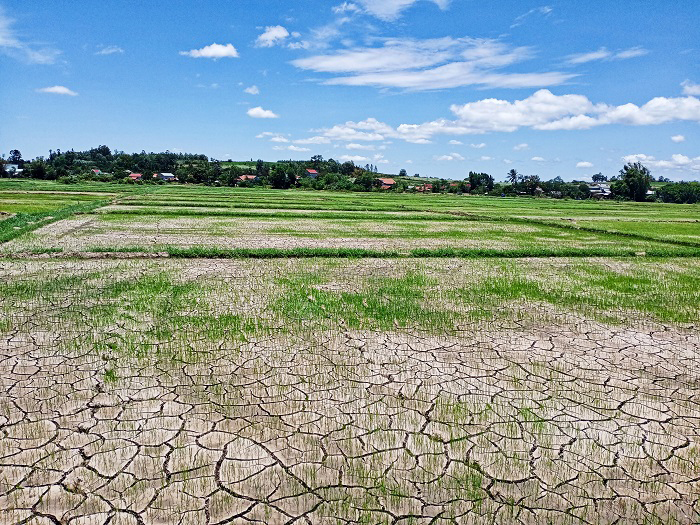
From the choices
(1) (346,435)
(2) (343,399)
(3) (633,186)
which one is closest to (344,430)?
(1) (346,435)

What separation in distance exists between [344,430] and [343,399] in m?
0.57

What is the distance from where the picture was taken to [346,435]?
161 inches

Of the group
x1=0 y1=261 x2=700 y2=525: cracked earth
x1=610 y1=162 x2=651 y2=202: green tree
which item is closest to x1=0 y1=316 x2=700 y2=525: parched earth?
x1=0 y1=261 x2=700 y2=525: cracked earth

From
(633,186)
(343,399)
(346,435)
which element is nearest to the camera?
(346,435)

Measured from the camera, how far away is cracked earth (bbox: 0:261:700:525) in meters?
3.29

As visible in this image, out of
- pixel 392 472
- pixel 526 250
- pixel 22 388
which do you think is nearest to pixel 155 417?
pixel 22 388

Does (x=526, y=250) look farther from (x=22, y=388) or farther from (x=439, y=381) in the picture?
(x=22, y=388)

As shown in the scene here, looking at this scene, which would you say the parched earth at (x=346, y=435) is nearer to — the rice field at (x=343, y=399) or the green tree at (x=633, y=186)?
the rice field at (x=343, y=399)

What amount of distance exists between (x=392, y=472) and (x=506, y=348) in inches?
124

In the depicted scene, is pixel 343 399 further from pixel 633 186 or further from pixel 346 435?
pixel 633 186

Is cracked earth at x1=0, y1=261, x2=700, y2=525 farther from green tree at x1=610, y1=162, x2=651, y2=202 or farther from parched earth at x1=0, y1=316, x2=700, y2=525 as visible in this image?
green tree at x1=610, y1=162, x2=651, y2=202

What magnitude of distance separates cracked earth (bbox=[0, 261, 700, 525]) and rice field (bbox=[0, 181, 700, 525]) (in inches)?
0.7

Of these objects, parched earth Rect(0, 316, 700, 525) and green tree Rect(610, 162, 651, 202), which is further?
green tree Rect(610, 162, 651, 202)

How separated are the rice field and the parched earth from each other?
0.02 meters
